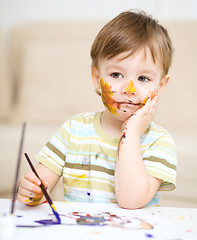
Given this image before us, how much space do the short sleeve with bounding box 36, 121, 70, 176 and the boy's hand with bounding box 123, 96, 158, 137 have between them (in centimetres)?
19

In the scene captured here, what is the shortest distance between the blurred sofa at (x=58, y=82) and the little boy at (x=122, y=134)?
75 cm

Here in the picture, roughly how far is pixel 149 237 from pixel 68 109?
163cm

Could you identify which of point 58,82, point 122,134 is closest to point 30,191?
point 122,134

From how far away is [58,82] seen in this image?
2.17m

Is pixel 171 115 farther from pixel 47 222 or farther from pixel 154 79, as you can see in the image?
pixel 47 222

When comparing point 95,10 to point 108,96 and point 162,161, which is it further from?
point 162,161

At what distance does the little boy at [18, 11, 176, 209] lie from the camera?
826 millimetres

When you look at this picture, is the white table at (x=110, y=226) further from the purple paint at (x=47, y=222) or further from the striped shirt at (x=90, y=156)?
the striped shirt at (x=90, y=156)

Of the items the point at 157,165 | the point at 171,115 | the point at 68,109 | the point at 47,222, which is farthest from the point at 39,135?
the point at 47,222

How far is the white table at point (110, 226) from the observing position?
0.51 metres

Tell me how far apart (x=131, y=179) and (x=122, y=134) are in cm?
13

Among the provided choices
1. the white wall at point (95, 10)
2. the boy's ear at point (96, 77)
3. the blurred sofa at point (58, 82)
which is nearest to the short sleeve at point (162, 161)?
the boy's ear at point (96, 77)

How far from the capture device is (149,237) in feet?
1.71

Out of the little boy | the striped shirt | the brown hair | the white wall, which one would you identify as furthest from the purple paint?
the white wall
